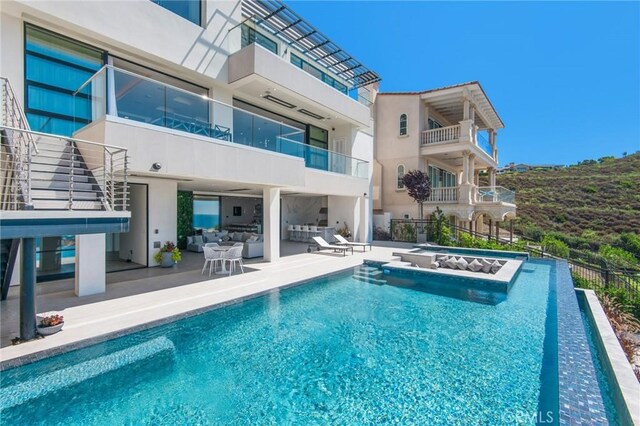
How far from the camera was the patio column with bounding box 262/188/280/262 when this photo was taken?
1268 centimetres

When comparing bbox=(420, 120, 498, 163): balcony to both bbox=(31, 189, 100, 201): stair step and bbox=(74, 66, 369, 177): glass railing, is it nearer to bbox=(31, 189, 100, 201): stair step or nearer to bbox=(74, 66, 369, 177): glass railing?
Result: bbox=(74, 66, 369, 177): glass railing

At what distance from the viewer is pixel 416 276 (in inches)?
440

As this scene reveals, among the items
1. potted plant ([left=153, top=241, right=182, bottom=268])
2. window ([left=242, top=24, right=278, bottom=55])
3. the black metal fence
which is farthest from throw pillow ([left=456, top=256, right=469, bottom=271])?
window ([left=242, top=24, right=278, bottom=55])

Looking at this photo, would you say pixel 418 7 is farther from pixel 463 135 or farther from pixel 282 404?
pixel 282 404

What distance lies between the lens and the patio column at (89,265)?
7.83 metres

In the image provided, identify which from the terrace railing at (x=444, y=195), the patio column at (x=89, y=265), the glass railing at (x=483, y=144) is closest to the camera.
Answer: the patio column at (x=89, y=265)

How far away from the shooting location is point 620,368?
4555 millimetres

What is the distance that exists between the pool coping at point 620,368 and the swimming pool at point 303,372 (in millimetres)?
804

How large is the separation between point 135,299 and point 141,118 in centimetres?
463

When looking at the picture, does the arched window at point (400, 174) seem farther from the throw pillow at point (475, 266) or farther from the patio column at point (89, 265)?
the patio column at point (89, 265)

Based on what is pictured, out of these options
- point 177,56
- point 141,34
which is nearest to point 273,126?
point 177,56

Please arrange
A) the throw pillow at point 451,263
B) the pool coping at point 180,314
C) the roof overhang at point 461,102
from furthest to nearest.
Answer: the roof overhang at point 461,102 < the throw pillow at point 451,263 < the pool coping at point 180,314

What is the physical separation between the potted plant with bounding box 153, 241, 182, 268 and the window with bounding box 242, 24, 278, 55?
9.58m

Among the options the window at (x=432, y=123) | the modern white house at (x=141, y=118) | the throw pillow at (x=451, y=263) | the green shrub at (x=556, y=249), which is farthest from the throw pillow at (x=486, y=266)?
the window at (x=432, y=123)
